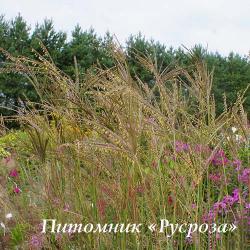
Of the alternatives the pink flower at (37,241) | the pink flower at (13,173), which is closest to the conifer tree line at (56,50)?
the pink flower at (13,173)

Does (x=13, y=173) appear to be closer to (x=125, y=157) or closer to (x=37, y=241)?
(x=37, y=241)

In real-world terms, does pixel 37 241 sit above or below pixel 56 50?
below

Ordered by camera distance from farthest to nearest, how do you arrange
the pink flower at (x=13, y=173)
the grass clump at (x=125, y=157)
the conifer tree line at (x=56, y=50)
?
1. the conifer tree line at (x=56, y=50)
2. the pink flower at (x=13, y=173)
3. the grass clump at (x=125, y=157)

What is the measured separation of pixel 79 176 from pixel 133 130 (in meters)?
0.69

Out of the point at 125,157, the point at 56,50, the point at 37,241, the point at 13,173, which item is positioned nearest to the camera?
the point at 125,157

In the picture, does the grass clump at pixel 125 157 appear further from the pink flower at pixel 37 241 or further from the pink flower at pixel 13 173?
the pink flower at pixel 13 173

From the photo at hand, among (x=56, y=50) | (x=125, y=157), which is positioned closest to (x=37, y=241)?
(x=125, y=157)

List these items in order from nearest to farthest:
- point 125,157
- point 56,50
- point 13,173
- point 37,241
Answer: point 125,157 → point 37,241 → point 13,173 → point 56,50

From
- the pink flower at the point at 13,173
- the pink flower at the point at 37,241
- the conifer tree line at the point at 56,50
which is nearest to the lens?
the pink flower at the point at 37,241

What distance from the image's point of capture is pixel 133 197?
7.62 ft

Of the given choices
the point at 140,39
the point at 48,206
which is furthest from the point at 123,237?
the point at 140,39

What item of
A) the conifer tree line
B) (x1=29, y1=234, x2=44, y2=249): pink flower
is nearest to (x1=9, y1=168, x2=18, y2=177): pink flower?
(x1=29, y1=234, x2=44, y2=249): pink flower

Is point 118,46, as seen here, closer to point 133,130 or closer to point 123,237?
point 133,130

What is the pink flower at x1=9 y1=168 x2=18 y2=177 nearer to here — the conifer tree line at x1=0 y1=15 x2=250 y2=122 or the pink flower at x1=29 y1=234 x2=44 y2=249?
the pink flower at x1=29 y1=234 x2=44 y2=249
